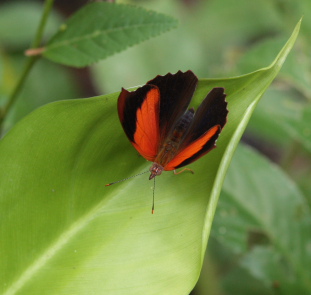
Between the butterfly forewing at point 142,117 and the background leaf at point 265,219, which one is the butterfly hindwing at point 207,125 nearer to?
the butterfly forewing at point 142,117

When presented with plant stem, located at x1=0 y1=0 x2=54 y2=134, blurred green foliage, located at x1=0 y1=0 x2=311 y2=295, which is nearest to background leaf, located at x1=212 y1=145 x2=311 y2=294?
blurred green foliage, located at x1=0 y1=0 x2=311 y2=295

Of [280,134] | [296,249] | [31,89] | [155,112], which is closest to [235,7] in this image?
[31,89]

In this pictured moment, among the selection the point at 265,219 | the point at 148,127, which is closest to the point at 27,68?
the point at 148,127

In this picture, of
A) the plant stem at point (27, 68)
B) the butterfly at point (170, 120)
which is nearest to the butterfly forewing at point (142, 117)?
the butterfly at point (170, 120)

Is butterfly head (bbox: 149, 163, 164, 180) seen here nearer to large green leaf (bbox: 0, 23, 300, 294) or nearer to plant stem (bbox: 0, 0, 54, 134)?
large green leaf (bbox: 0, 23, 300, 294)

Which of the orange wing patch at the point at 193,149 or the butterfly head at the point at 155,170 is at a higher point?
the orange wing patch at the point at 193,149

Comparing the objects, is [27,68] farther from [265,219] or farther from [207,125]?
[265,219]
